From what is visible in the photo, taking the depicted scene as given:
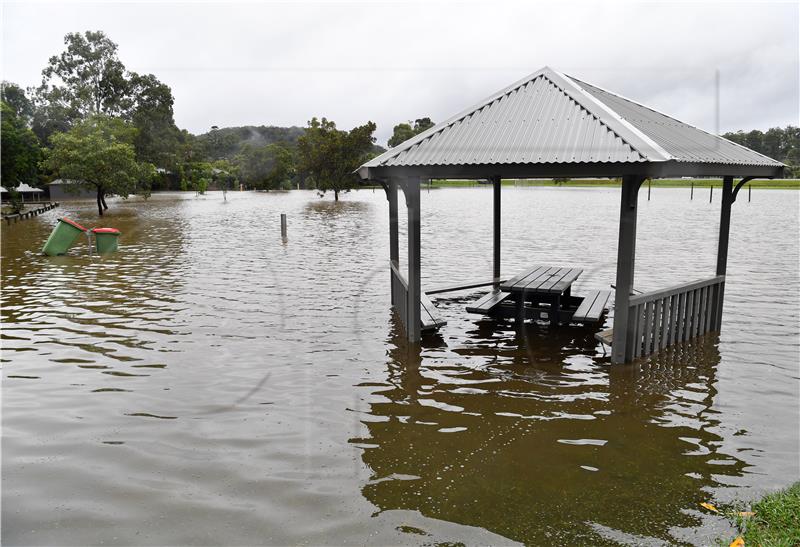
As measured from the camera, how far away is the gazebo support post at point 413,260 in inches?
333

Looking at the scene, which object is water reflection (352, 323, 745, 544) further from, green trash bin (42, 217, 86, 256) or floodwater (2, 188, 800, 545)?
green trash bin (42, 217, 86, 256)

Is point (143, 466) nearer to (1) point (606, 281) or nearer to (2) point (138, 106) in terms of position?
(1) point (606, 281)

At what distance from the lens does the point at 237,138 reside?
130875 millimetres

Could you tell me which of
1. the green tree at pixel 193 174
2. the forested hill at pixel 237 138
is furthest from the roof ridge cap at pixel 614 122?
the forested hill at pixel 237 138

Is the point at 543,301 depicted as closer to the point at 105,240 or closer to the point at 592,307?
the point at 592,307

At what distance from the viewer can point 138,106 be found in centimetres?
7675

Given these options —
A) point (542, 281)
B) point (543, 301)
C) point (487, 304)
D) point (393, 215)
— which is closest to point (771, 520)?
point (487, 304)

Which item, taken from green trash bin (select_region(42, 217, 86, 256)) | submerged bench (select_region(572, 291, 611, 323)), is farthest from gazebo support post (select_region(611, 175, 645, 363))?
green trash bin (select_region(42, 217, 86, 256))

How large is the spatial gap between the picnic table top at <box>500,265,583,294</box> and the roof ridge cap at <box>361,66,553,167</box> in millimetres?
2771

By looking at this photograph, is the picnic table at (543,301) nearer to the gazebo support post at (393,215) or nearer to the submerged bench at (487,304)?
the submerged bench at (487,304)

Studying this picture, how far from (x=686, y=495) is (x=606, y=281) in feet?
33.8

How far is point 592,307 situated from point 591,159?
10.1 ft

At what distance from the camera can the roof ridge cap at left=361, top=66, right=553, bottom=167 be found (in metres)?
8.72

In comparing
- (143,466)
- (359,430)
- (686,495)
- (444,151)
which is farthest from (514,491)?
(444,151)
